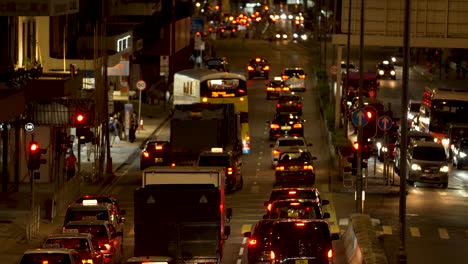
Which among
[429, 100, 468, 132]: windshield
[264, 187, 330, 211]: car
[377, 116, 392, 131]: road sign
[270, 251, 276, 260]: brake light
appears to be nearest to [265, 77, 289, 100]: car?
[429, 100, 468, 132]: windshield

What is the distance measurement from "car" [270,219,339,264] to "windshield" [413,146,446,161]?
2467 centimetres

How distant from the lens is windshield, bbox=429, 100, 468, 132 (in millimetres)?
62188

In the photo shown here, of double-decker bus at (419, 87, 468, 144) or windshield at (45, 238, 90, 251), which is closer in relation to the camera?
windshield at (45, 238, 90, 251)

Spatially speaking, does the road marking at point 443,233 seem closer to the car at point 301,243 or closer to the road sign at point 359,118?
the road sign at point 359,118

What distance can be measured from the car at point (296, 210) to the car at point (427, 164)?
18.3 meters

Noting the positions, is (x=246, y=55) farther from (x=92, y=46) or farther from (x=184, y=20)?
(x=92, y=46)

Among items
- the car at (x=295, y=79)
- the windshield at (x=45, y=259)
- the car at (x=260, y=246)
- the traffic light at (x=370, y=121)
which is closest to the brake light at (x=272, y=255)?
the car at (x=260, y=246)

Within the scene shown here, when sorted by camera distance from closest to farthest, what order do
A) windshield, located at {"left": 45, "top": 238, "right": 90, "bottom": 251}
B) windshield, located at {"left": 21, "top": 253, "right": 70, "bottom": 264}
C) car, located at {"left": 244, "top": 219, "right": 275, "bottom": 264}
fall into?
windshield, located at {"left": 21, "top": 253, "right": 70, "bottom": 264} → windshield, located at {"left": 45, "top": 238, "right": 90, "bottom": 251} → car, located at {"left": 244, "top": 219, "right": 275, "bottom": 264}

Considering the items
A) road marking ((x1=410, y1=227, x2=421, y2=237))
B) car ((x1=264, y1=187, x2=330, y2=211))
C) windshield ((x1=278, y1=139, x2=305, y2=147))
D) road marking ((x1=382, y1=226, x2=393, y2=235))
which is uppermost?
car ((x1=264, y1=187, x2=330, y2=211))

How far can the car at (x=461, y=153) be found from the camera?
57.7 m

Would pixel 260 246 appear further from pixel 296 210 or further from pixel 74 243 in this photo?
pixel 74 243

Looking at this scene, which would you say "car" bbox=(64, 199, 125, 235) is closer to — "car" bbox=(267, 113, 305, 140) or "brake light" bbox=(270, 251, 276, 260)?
"brake light" bbox=(270, 251, 276, 260)

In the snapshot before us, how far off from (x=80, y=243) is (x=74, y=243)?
15cm

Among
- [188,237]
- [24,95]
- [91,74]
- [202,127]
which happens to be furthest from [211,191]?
[91,74]
